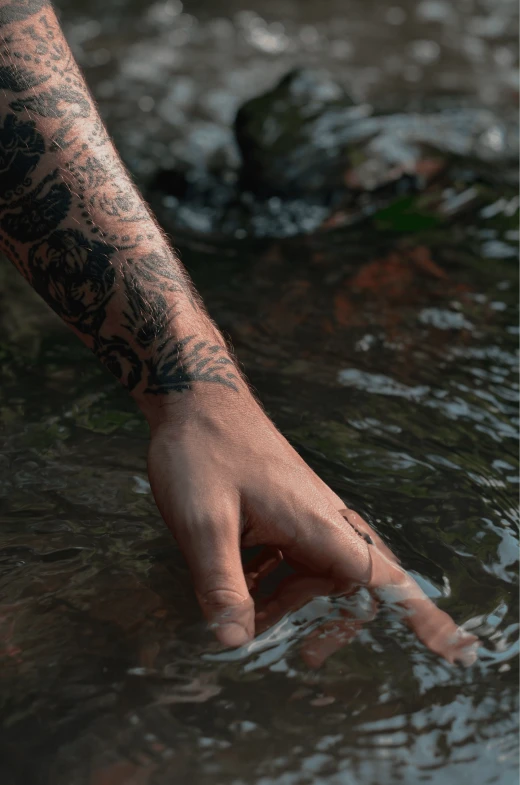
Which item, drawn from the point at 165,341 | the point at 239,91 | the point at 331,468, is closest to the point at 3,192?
the point at 165,341

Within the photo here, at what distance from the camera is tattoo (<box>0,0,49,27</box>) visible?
213 centimetres

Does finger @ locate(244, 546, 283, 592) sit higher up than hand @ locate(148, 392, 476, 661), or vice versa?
hand @ locate(148, 392, 476, 661)

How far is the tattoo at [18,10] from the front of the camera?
2.13 m

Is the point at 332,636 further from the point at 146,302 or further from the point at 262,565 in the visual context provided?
the point at 146,302

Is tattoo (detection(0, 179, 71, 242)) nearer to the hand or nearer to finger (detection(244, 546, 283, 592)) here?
the hand

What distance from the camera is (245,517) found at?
182cm

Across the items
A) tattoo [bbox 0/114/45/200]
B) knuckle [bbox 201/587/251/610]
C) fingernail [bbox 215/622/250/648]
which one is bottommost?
fingernail [bbox 215/622/250/648]

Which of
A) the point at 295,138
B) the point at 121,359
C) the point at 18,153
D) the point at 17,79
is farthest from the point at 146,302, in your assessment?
the point at 295,138

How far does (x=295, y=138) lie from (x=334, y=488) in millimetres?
2718

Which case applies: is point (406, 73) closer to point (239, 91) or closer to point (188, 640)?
point (239, 91)

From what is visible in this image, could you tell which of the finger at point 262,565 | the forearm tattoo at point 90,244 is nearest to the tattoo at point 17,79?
the forearm tattoo at point 90,244

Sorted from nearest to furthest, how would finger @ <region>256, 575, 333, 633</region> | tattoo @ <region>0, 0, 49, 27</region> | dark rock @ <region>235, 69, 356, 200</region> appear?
finger @ <region>256, 575, 333, 633</region>, tattoo @ <region>0, 0, 49, 27</region>, dark rock @ <region>235, 69, 356, 200</region>

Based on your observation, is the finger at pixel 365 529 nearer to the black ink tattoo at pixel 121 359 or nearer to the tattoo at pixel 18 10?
the black ink tattoo at pixel 121 359

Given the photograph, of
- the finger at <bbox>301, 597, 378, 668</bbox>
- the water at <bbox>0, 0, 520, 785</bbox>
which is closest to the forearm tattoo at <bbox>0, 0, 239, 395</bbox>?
the water at <bbox>0, 0, 520, 785</bbox>
